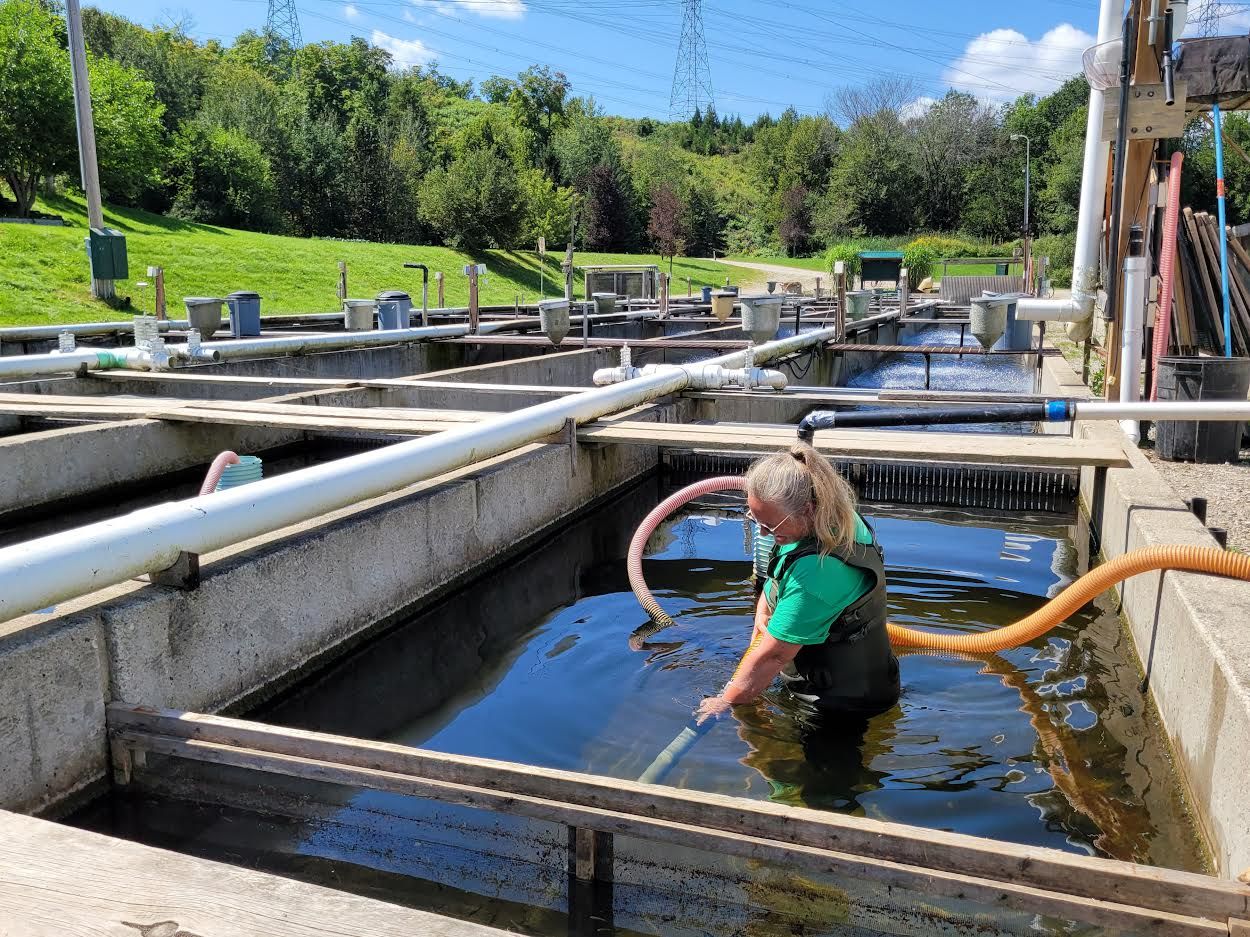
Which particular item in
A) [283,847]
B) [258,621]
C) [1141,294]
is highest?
[1141,294]

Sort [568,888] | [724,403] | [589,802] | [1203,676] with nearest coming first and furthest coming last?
[589,802]
[568,888]
[1203,676]
[724,403]

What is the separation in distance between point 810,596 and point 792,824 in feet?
4.00

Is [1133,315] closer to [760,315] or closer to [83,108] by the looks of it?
[760,315]

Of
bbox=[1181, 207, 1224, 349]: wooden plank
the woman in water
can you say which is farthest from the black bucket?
the woman in water

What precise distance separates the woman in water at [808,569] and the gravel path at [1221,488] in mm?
2934

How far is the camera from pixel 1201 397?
8.55 meters

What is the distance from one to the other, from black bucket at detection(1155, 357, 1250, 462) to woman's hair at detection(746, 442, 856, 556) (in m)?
5.11

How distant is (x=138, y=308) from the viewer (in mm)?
25234

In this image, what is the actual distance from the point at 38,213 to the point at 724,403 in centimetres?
3544

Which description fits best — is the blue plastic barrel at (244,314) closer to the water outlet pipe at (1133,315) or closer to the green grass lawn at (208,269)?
the green grass lawn at (208,269)

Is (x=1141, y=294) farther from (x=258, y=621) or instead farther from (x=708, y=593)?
(x=258, y=621)

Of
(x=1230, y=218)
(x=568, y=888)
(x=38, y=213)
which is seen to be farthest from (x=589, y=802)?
(x=1230, y=218)

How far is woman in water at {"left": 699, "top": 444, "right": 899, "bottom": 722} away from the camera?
4.06 meters

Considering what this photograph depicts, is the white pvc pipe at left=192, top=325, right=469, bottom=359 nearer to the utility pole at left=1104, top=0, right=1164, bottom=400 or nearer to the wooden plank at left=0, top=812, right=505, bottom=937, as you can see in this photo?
the utility pole at left=1104, top=0, right=1164, bottom=400
